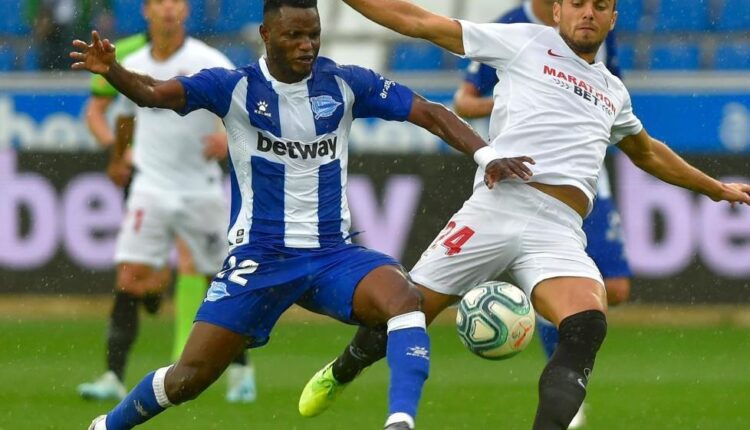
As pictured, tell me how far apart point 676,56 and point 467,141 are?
9.39 meters

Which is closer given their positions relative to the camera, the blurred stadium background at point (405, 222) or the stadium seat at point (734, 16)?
the blurred stadium background at point (405, 222)

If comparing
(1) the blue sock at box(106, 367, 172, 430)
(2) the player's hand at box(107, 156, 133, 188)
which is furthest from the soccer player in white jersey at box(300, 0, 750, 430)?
(2) the player's hand at box(107, 156, 133, 188)

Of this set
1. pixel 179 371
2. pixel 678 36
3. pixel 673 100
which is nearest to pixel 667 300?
pixel 673 100

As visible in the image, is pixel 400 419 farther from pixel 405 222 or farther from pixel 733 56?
pixel 733 56

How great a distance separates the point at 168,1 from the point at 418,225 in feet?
13.4

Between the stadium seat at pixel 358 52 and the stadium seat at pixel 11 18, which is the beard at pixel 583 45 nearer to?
the stadium seat at pixel 358 52

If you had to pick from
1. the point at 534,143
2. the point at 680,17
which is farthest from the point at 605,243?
the point at 680,17

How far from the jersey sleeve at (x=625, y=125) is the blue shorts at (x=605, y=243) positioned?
129 cm

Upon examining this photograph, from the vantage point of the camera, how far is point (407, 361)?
6.14 meters

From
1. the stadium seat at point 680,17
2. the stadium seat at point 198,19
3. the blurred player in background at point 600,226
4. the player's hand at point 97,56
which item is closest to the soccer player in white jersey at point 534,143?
the player's hand at point 97,56

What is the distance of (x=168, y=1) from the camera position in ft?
32.7

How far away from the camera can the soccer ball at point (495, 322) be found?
260 inches

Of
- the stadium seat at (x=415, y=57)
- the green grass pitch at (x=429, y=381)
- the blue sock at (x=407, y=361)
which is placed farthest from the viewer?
the stadium seat at (x=415, y=57)

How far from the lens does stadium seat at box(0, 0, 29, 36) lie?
619 inches
